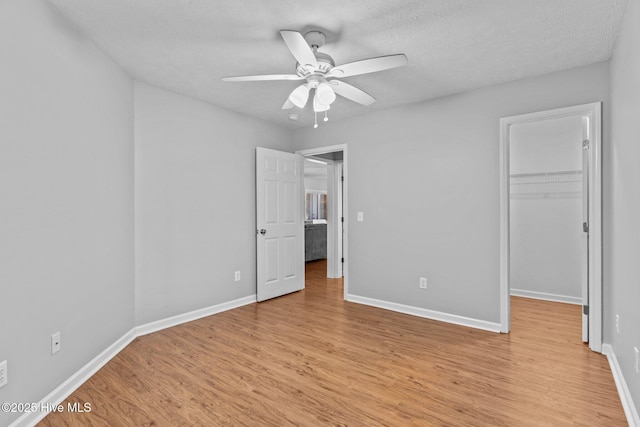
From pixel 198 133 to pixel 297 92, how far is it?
1690mm

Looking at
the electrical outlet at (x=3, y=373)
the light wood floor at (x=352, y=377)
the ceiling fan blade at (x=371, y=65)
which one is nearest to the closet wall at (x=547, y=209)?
the light wood floor at (x=352, y=377)

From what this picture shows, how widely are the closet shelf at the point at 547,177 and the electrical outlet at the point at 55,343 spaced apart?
5302mm

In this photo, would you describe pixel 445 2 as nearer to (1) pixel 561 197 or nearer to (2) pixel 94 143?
(2) pixel 94 143

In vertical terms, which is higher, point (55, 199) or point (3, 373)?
point (55, 199)

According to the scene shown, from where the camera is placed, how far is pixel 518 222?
4586mm

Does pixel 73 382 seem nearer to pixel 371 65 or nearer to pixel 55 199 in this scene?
pixel 55 199

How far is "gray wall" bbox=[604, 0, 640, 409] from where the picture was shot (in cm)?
179

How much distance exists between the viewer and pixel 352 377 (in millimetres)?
2299

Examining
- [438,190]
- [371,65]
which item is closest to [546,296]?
[438,190]

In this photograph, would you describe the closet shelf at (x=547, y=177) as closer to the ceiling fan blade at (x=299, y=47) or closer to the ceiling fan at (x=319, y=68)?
the ceiling fan at (x=319, y=68)

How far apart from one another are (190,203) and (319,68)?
2.13 m

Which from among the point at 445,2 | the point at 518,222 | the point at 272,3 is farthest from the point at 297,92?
the point at 518,222

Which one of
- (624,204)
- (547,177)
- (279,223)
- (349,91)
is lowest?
(279,223)

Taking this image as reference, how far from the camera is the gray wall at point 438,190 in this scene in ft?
10.3
